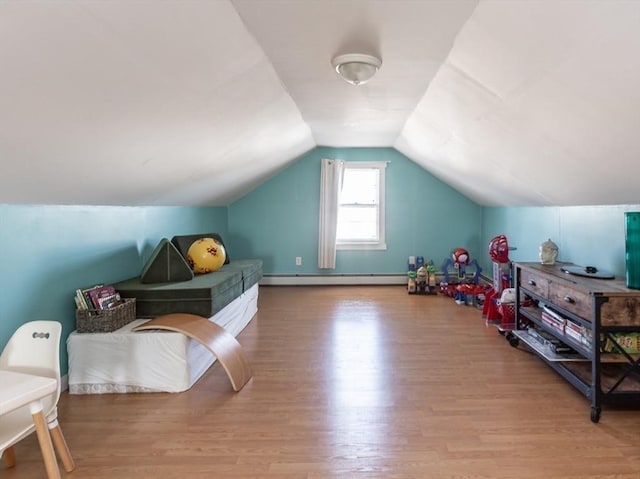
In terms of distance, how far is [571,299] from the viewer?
2338 millimetres

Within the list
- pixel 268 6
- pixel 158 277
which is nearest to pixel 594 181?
pixel 268 6

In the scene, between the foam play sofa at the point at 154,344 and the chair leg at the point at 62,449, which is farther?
the foam play sofa at the point at 154,344

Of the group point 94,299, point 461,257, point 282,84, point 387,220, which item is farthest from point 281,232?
point 94,299

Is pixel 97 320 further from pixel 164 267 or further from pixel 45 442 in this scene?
pixel 45 442

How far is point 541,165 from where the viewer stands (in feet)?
9.14

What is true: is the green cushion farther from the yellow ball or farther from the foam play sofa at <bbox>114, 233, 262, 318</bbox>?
the yellow ball

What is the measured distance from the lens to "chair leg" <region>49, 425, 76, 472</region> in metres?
1.68

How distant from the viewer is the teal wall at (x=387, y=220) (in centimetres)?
584

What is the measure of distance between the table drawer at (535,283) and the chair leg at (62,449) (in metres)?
2.91

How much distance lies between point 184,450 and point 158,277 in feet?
5.15

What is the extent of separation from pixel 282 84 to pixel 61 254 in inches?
73.6

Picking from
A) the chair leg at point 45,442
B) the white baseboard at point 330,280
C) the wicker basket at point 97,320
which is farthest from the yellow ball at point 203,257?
the white baseboard at point 330,280

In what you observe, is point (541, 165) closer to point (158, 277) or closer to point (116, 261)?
point (158, 277)

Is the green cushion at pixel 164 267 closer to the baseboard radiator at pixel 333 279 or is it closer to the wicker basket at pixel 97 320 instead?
the wicker basket at pixel 97 320
